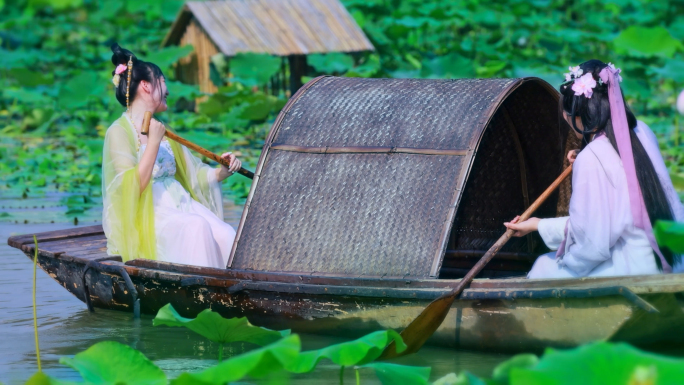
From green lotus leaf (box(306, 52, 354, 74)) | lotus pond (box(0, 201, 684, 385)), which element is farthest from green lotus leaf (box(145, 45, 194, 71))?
lotus pond (box(0, 201, 684, 385))

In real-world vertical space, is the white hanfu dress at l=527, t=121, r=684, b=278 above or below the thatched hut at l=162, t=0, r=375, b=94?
below

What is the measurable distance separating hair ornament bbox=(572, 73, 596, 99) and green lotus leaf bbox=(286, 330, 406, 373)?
56.6 inches

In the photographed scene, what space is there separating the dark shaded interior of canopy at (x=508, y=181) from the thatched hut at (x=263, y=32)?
614cm

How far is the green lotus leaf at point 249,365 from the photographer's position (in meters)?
2.13

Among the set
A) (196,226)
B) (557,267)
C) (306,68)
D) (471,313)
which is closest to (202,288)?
(196,226)

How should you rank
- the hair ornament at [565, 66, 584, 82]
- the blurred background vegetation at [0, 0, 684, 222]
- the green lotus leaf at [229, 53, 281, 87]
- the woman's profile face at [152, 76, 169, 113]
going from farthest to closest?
the green lotus leaf at [229, 53, 281, 87]
the blurred background vegetation at [0, 0, 684, 222]
the woman's profile face at [152, 76, 169, 113]
the hair ornament at [565, 66, 584, 82]

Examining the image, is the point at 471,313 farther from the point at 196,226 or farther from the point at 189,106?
the point at 189,106

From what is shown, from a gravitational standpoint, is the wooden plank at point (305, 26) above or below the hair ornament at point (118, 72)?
above

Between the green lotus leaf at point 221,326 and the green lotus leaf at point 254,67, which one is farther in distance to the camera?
the green lotus leaf at point 254,67

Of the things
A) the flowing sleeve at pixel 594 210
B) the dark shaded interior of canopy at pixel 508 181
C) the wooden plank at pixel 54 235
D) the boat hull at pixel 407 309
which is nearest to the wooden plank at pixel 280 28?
the wooden plank at pixel 54 235

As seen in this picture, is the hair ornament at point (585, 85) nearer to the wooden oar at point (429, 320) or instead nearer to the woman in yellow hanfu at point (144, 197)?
the wooden oar at point (429, 320)

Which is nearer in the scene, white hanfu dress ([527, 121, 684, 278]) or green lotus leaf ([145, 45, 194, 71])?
white hanfu dress ([527, 121, 684, 278])

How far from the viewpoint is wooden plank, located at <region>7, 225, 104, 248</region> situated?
5.07m

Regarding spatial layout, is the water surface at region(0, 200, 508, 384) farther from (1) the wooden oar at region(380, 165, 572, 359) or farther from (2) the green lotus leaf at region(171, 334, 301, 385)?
(2) the green lotus leaf at region(171, 334, 301, 385)
